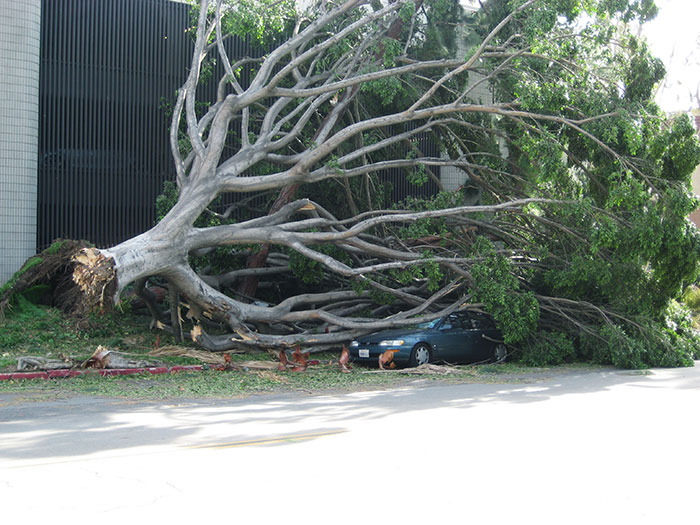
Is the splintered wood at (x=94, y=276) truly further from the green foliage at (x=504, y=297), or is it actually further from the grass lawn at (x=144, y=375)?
the green foliage at (x=504, y=297)

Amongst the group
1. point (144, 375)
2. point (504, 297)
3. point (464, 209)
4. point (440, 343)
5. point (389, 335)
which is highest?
point (464, 209)

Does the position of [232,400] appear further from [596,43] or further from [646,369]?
[596,43]

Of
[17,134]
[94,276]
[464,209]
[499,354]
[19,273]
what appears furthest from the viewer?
[17,134]

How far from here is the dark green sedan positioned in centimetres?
1670

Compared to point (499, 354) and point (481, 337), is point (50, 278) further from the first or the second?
point (499, 354)

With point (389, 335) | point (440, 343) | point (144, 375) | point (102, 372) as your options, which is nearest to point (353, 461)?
point (144, 375)

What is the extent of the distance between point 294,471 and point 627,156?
14111 millimetres

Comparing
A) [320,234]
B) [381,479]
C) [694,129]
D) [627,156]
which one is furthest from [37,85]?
[381,479]

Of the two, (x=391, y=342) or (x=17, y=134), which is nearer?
(x=391, y=342)

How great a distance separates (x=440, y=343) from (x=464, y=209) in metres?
3.21

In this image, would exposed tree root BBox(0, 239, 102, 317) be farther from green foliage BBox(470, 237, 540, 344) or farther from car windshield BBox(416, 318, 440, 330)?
green foliage BBox(470, 237, 540, 344)

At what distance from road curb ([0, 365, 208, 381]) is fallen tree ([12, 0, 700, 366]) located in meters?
1.36

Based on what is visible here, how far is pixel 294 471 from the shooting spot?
667 cm

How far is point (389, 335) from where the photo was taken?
17.0m
